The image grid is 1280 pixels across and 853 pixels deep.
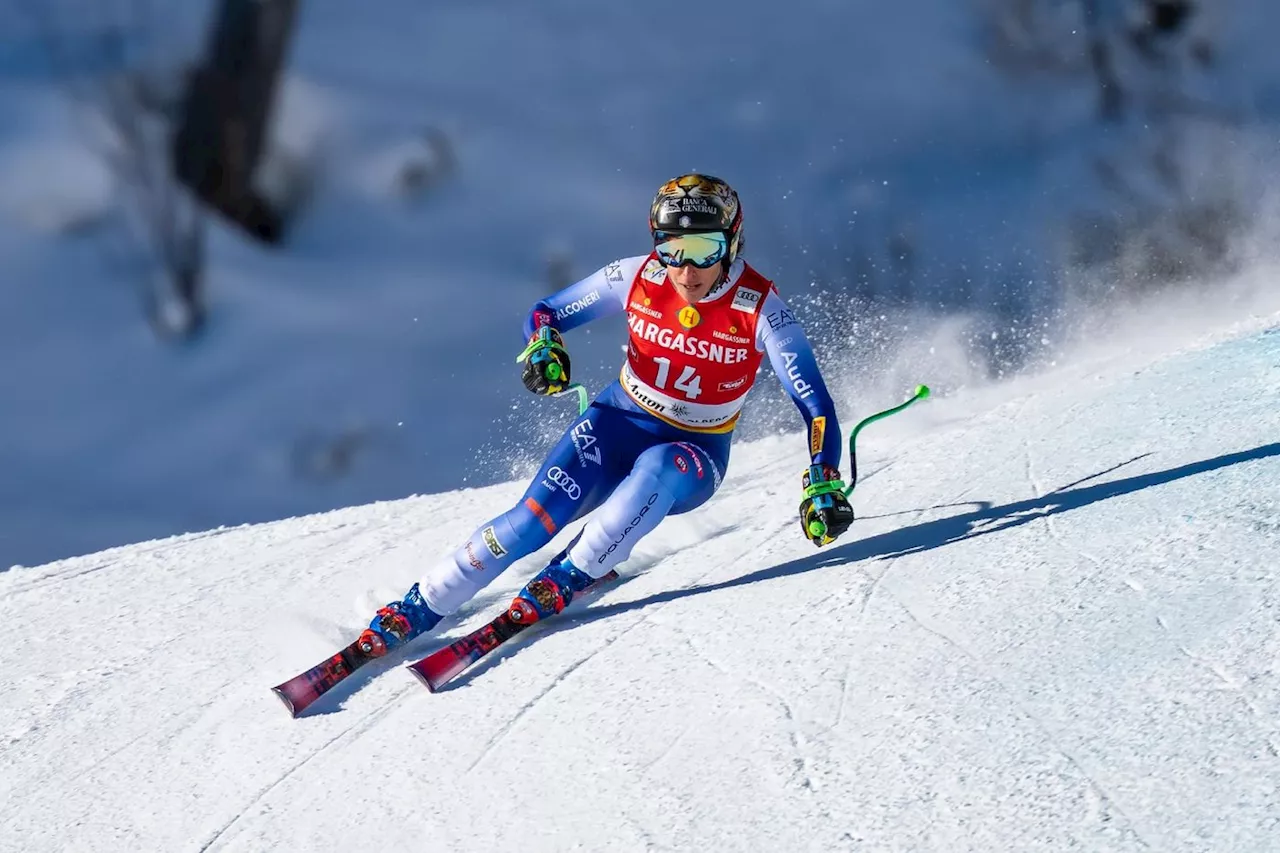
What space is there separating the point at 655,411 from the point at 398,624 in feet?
3.69

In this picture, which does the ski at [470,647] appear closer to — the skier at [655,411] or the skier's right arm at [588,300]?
the skier at [655,411]

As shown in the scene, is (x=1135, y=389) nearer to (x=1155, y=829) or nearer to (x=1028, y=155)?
(x=1155, y=829)

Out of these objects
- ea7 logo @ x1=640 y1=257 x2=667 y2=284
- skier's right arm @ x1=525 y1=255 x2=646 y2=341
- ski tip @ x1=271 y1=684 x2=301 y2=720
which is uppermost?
skier's right arm @ x1=525 y1=255 x2=646 y2=341

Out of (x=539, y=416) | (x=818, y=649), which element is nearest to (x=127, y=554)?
(x=539, y=416)

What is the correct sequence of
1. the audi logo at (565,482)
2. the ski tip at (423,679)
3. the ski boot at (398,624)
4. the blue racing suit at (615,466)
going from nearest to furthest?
the ski tip at (423,679) < the ski boot at (398,624) < the blue racing suit at (615,466) < the audi logo at (565,482)

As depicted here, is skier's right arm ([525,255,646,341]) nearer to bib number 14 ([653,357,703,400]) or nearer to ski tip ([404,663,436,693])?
bib number 14 ([653,357,703,400])

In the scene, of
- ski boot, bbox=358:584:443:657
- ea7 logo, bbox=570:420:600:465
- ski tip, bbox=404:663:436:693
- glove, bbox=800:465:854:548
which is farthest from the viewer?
ea7 logo, bbox=570:420:600:465

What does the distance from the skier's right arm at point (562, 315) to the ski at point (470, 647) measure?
0.75 metres

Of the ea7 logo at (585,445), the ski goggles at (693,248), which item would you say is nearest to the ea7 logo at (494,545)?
the ea7 logo at (585,445)

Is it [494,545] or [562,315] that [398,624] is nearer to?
[494,545]

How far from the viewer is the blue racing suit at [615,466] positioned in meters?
4.25

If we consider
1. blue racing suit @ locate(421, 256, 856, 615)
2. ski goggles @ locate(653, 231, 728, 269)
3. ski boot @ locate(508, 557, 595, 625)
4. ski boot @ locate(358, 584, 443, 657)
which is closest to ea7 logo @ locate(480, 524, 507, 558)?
blue racing suit @ locate(421, 256, 856, 615)

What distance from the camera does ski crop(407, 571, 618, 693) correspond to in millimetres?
3945

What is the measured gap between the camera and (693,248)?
434 centimetres
